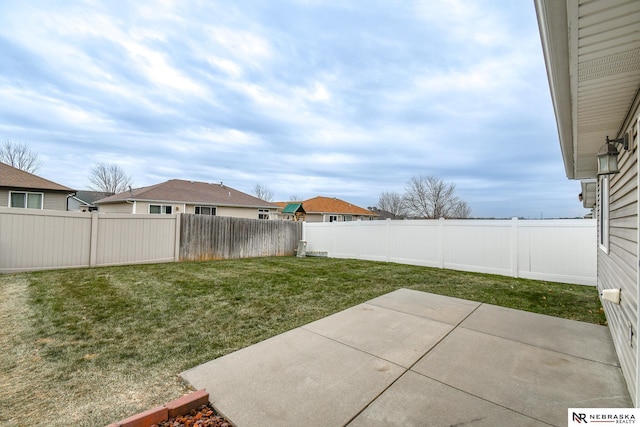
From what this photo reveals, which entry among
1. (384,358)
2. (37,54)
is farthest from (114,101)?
(384,358)

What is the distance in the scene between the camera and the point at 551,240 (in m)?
6.78

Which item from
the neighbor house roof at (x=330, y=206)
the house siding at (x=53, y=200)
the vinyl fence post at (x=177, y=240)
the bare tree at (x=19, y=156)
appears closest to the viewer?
the vinyl fence post at (x=177, y=240)

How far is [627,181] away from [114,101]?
49.1ft

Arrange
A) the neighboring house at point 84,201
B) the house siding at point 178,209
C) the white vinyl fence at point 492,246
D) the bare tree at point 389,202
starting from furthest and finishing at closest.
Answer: the bare tree at point 389,202 → the neighboring house at point 84,201 → the house siding at point 178,209 → the white vinyl fence at point 492,246

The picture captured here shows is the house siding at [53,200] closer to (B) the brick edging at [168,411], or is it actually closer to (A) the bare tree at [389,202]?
(B) the brick edging at [168,411]

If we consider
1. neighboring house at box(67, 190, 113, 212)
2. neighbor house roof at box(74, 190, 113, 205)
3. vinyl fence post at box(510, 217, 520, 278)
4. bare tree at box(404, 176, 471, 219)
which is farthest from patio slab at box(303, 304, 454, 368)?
neighbor house roof at box(74, 190, 113, 205)

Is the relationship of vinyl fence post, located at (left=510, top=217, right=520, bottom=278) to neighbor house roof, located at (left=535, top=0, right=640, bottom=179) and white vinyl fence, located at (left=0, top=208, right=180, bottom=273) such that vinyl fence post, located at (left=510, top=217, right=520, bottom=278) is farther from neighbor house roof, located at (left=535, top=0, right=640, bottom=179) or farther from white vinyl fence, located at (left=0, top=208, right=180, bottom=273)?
white vinyl fence, located at (left=0, top=208, right=180, bottom=273)

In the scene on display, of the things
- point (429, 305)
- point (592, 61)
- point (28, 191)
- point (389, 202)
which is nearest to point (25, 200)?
point (28, 191)

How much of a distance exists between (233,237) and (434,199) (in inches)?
965

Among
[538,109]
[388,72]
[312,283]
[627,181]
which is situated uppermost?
[388,72]

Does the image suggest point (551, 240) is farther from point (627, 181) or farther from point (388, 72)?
point (388, 72)

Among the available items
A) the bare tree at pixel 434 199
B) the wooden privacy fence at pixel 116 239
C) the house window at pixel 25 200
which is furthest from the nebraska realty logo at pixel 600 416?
the bare tree at pixel 434 199

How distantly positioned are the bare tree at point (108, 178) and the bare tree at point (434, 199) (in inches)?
1377

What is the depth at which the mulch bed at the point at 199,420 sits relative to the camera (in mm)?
1827
